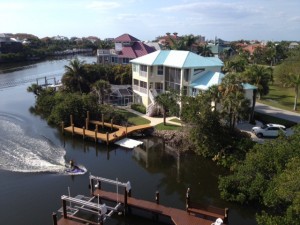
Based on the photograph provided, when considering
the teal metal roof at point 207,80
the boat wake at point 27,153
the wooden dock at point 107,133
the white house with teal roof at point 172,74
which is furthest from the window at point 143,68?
the boat wake at point 27,153

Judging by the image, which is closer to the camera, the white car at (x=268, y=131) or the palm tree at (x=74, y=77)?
the white car at (x=268, y=131)

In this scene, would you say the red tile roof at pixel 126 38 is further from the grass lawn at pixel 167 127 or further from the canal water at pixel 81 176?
the grass lawn at pixel 167 127

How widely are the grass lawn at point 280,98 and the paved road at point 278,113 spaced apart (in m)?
1.96

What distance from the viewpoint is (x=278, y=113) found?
149 feet

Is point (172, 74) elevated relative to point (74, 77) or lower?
elevated

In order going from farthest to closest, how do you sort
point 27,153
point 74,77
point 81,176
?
point 74,77, point 27,153, point 81,176

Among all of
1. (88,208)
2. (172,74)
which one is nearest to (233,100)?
(172,74)

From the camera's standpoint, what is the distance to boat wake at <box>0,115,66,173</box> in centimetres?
3209

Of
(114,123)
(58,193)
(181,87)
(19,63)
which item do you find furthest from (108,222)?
(19,63)

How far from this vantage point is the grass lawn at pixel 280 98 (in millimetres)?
50531

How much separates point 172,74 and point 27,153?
23332 mm

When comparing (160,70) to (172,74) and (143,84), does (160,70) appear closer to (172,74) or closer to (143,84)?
(172,74)

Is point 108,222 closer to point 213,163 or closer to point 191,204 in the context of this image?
point 191,204

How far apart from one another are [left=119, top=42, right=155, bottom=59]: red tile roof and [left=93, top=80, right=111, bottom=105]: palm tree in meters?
28.3
